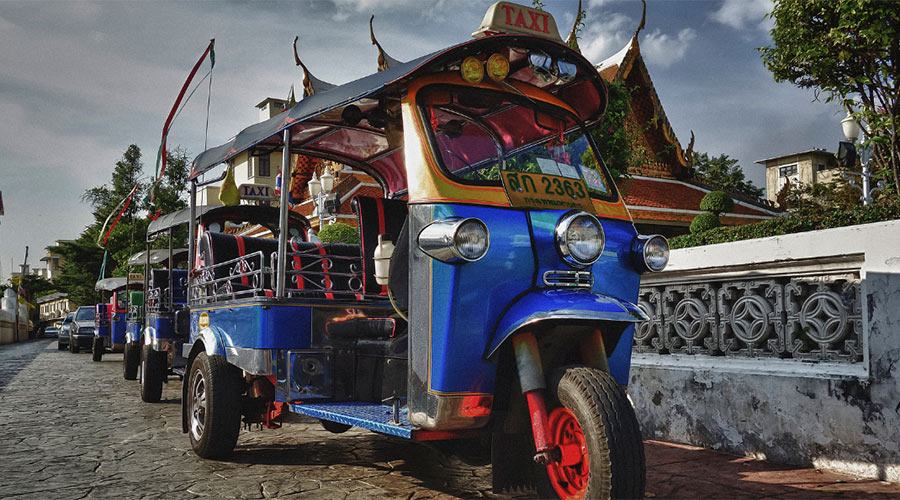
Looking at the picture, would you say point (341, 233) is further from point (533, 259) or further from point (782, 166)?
point (782, 166)

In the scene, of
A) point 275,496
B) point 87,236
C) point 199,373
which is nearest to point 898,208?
point 275,496

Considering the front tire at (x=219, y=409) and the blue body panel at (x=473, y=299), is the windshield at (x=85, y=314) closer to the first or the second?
the front tire at (x=219, y=409)

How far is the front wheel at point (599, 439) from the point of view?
2.96 m

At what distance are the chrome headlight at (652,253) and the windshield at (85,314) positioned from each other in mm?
23888

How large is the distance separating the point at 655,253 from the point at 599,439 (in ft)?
4.28

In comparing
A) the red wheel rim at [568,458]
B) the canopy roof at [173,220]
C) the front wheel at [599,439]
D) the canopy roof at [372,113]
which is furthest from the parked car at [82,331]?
the front wheel at [599,439]

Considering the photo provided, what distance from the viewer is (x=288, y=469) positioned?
16.8ft

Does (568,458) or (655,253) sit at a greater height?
(655,253)

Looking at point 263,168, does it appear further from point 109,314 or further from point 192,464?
point 192,464

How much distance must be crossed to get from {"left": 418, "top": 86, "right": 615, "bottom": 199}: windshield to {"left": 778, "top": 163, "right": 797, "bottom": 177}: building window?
49.9 m

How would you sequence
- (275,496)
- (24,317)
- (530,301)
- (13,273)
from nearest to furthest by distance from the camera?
(530,301) < (275,496) < (24,317) < (13,273)

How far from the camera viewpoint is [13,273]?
354 ft

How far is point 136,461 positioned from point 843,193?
20.7 metres

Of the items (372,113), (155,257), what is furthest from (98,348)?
(372,113)
